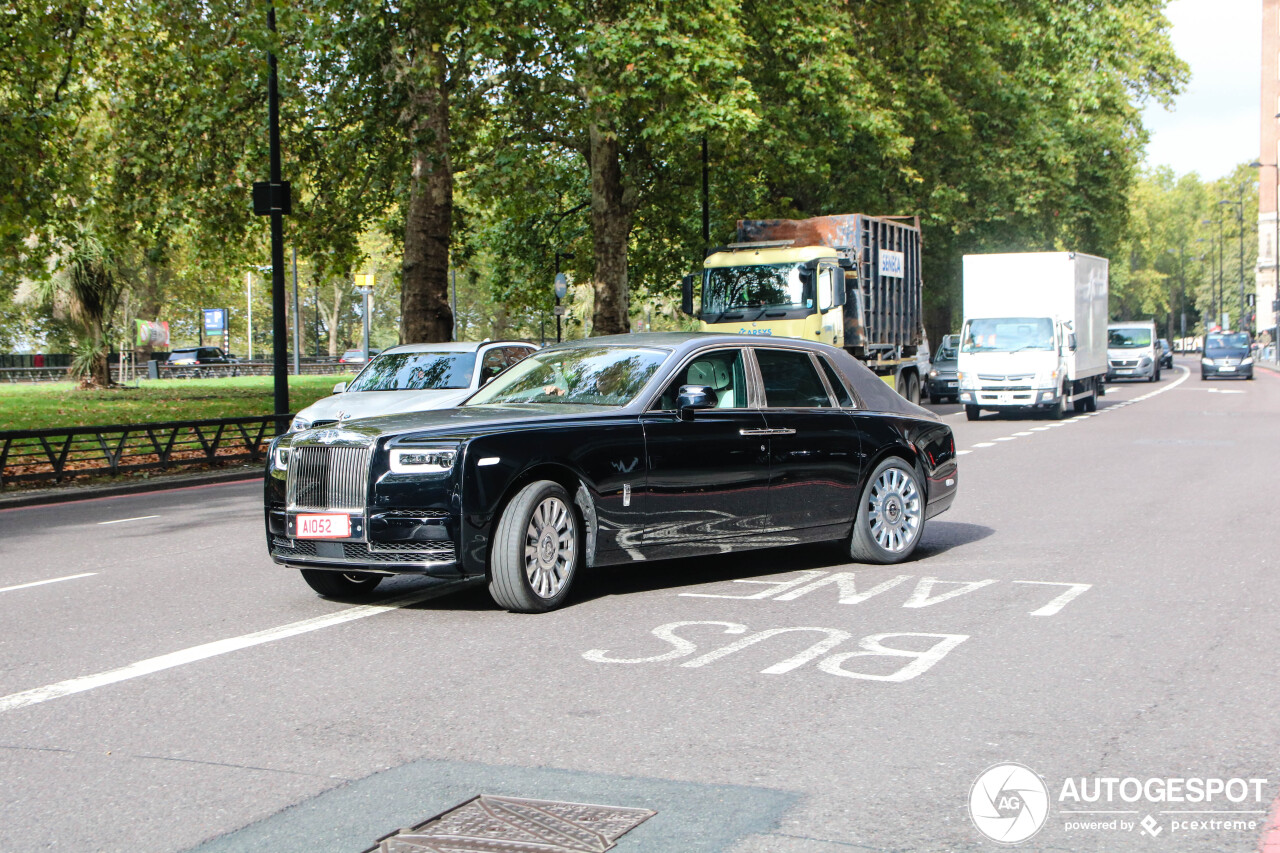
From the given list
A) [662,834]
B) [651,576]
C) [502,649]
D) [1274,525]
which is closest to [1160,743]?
[662,834]

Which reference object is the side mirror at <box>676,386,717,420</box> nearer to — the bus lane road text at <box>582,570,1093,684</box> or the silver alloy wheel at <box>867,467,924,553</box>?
the bus lane road text at <box>582,570,1093,684</box>

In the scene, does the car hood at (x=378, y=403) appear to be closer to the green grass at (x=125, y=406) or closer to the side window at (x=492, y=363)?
the side window at (x=492, y=363)

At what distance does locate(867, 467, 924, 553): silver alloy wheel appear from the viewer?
9.71m

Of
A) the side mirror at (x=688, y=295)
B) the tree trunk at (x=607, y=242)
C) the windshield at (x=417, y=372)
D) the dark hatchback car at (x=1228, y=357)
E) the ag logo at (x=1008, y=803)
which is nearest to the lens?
the ag logo at (x=1008, y=803)

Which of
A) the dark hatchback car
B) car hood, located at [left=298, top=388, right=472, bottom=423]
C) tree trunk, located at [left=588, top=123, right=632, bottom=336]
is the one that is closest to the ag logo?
A: car hood, located at [left=298, top=388, right=472, bottom=423]

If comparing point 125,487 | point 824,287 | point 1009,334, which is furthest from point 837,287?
point 125,487

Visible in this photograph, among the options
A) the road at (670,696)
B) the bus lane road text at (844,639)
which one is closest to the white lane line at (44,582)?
the road at (670,696)

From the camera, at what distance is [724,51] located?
92.9 feet

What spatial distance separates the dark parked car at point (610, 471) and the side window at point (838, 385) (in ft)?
0.05

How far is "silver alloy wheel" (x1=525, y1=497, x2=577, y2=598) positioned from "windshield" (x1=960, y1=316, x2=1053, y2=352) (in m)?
22.1

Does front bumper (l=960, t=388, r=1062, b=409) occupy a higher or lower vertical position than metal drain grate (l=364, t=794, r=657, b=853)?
higher

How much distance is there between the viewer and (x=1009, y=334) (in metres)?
29.0

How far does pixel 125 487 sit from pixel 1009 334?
18.1 meters

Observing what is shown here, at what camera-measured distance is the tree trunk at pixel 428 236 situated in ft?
87.8
